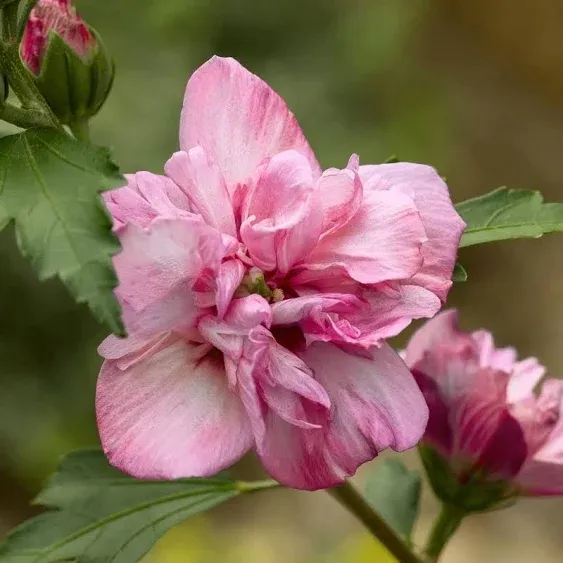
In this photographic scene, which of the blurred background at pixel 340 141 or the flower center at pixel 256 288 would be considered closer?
the flower center at pixel 256 288

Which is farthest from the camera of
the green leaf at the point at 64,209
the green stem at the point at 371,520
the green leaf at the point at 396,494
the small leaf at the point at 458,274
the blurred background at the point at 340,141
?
the blurred background at the point at 340,141

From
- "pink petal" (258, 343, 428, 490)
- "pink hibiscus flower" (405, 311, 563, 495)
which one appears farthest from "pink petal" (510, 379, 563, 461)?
"pink petal" (258, 343, 428, 490)

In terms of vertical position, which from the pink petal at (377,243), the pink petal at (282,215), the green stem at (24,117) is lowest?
the pink petal at (377,243)

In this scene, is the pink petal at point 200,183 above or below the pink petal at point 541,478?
above

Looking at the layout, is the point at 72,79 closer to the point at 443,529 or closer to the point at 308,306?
the point at 308,306

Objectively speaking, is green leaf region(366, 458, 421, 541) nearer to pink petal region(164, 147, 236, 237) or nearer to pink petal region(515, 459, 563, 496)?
pink petal region(515, 459, 563, 496)

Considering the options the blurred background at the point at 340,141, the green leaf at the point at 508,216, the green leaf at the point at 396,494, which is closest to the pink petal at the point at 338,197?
the green leaf at the point at 508,216

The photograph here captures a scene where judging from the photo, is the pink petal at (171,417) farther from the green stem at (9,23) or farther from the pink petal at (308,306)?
the green stem at (9,23)
